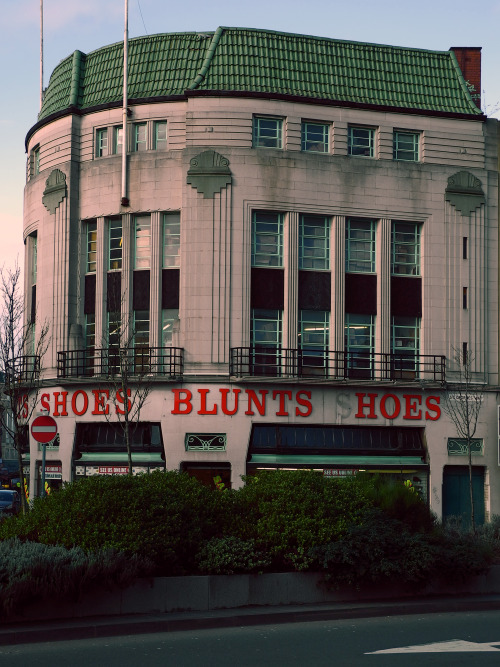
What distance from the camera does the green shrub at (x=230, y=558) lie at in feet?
53.7

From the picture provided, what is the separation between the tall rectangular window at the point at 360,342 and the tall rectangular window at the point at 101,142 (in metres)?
10.6

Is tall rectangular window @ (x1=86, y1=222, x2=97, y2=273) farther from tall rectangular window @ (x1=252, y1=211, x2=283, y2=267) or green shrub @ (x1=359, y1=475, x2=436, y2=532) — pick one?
→ green shrub @ (x1=359, y1=475, x2=436, y2=532)

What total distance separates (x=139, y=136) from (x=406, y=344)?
12.0 meters

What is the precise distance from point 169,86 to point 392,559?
22.5 metres

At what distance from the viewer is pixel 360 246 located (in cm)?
3534

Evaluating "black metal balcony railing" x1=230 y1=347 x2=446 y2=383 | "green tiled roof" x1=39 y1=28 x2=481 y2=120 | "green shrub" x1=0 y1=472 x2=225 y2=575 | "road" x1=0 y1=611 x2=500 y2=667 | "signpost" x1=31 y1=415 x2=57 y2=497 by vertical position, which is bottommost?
"road" x1=0 y1=611 x2=500 y2=667

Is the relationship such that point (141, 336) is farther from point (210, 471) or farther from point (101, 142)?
point (101, 142)

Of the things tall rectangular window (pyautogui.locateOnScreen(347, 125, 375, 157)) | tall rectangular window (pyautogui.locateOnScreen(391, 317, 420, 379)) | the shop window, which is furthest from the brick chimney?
the shop window

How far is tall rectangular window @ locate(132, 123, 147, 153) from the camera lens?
115 ft

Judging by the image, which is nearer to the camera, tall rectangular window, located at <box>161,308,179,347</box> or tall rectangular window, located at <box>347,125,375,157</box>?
tall rectangular window, located at <box>161,308,179,347</box>

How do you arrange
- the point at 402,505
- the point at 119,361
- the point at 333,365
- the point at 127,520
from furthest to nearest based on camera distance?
the point at 333,365 → the point at 119,361 → the point at 402,505 → the point at 127,520

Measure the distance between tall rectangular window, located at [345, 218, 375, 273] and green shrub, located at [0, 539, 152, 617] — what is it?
21.2 m

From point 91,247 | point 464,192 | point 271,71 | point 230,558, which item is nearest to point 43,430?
point 230,558

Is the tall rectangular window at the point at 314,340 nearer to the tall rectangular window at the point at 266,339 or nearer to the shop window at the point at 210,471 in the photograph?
the tall rectangular window at the point at 266,339
